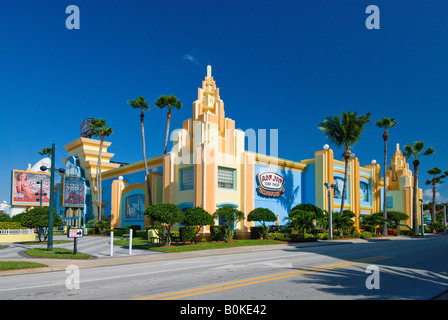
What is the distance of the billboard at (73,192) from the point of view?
51.8 meters

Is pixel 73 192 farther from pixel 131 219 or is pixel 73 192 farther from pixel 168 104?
pixel 168 104

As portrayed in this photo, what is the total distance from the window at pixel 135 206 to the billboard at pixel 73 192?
13348 millimetres

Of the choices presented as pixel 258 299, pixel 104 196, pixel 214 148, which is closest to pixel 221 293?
pixel 258 299

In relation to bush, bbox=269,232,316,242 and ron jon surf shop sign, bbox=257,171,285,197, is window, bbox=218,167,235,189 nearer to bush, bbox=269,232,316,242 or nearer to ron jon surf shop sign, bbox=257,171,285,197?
ron jon surf shop sign, bbox=257,171,285,197

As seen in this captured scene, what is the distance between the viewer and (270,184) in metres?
37.0

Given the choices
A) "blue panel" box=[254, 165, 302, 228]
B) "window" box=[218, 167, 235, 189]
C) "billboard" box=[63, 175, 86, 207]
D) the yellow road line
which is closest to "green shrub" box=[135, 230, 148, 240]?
"window" box=[218, 167, 235, 189]

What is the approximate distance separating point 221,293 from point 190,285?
157cm

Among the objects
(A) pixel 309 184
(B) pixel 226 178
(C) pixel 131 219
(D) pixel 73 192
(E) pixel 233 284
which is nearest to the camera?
(E) pixel 233 284

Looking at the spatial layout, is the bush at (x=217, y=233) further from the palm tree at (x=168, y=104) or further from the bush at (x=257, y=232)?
the palm tree at (x=168, y=104)

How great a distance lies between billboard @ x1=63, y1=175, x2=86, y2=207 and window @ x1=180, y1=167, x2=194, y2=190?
25203 mm

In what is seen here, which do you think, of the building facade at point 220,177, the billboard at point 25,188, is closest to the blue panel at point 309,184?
the building facade at point 220,177

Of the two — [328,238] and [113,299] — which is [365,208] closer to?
[328,238]

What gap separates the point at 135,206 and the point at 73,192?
1560 cm

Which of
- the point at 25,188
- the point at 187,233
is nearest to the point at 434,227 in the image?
the point at 187,233
